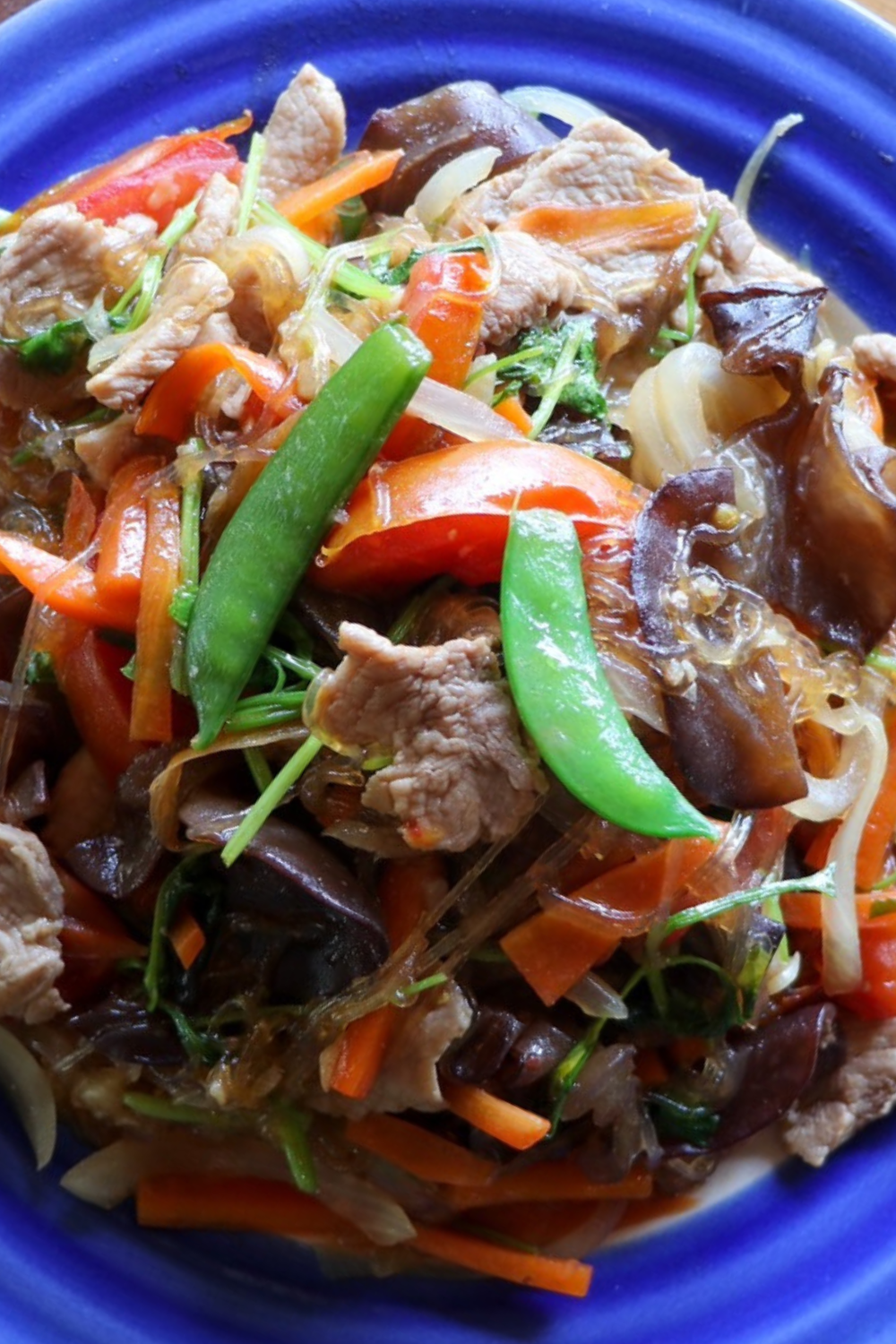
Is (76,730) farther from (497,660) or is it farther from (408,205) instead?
(408,205)

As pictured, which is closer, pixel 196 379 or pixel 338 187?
pixel 196 379

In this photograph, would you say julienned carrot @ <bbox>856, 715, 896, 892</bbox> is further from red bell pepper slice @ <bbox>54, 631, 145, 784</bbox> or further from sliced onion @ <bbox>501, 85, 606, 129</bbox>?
sliced onion @ <bbox>501, 85, 606, 129</bbox>

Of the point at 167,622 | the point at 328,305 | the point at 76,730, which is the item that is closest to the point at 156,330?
the point at 328,305

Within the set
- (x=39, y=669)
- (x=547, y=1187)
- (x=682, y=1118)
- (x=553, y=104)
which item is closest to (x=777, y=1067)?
(x=682, y=1118)

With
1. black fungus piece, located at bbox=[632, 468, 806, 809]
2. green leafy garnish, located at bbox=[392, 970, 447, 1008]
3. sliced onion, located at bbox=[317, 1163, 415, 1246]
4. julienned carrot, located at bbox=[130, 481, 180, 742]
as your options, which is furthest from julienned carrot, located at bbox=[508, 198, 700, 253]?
sliced onion, located at bbox=[317, 1163, 415, 1246]

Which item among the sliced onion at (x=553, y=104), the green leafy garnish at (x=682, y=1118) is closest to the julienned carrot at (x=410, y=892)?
the green leafy garnish at (x=682, y=1118)

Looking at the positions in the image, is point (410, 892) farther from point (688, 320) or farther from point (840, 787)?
point (688, 320)
